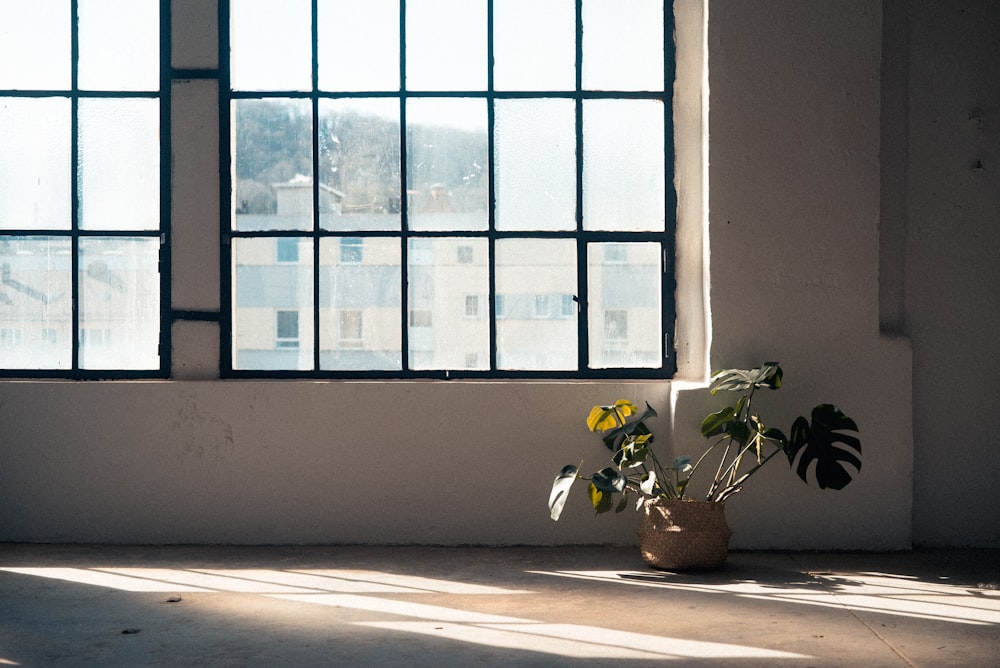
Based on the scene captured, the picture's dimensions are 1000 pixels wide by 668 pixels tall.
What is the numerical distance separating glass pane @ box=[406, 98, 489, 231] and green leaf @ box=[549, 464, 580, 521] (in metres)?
1.34

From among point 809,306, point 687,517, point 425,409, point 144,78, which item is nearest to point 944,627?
point 687,517

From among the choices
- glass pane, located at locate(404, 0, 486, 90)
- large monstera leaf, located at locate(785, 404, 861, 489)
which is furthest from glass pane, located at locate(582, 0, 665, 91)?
large monstera leaf, located at locate(785, 404, 861, 489)

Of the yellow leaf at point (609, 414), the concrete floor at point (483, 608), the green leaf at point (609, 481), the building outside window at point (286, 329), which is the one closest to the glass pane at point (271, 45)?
the building outside window at point (286, 329)

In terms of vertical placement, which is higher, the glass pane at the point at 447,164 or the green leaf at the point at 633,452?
the glass pane at the point at 447,164

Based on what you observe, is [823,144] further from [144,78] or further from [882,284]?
[144,78]

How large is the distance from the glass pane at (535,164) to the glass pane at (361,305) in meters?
0.61

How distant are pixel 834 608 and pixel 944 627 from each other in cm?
39

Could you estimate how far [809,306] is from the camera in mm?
4820

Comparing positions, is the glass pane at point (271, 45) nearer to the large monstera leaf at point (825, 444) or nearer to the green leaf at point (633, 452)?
the green leaf at point (633, 452)

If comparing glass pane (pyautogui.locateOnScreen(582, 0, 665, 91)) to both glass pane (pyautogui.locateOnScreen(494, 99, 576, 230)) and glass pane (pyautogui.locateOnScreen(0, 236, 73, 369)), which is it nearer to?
glass pane (pyautogui.locateOnScreen(494, 99, 576, 230))

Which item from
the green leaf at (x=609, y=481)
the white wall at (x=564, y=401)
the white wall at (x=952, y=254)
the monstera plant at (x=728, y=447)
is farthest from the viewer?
the white wall at (x=952, y=254)

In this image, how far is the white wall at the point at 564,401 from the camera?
4797 millimetres

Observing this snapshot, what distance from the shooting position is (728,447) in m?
4.70

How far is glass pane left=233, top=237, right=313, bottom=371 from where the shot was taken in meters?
5.07
